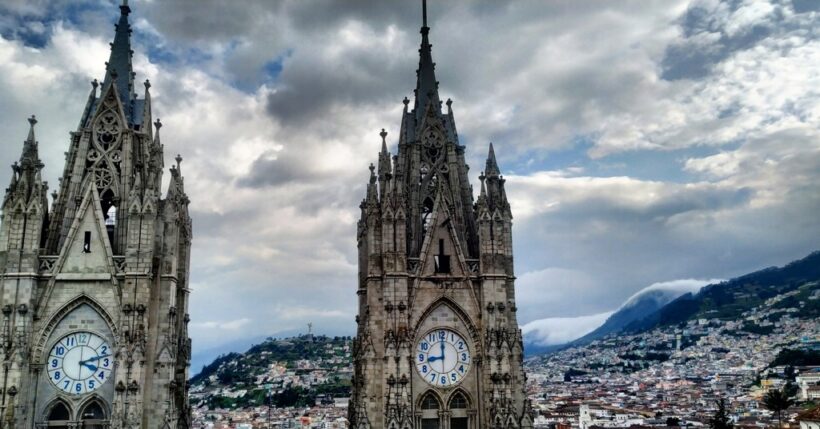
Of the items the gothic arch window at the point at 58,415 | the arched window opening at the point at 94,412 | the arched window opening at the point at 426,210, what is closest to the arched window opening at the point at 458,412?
the arched window opening at the point at 426,210

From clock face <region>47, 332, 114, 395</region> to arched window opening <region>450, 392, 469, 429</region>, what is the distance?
17069mm

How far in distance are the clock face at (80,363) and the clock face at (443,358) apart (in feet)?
50.6

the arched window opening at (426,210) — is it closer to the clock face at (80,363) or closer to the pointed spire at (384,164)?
the pointed spire at (384,164)

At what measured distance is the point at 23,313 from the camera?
35625mm

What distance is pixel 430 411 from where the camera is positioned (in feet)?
127

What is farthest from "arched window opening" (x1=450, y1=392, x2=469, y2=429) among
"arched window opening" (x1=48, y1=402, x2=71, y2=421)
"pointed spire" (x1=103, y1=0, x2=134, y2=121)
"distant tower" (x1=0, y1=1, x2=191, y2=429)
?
"pointed spire" (x1=103, y1=0, x2=134, y2=121)

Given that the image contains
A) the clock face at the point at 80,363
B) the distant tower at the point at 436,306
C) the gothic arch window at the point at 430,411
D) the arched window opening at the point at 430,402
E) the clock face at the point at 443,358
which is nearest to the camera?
the clock face at the point at 80,363

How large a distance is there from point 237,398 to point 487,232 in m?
129

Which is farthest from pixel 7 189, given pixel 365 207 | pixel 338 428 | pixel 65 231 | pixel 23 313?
pixel 338 428

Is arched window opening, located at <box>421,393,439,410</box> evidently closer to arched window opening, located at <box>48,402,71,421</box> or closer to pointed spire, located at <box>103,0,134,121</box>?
arched window opening, located at <box>48,402,71,421</box>

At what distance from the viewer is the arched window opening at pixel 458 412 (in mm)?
38781

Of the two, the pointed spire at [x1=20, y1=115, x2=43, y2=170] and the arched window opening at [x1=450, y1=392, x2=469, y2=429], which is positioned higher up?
the pointed spire at [x1=20, y1=115, x2=43, y2=170]

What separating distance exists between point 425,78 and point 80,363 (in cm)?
2462

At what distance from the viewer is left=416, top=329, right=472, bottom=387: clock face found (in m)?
38.8
